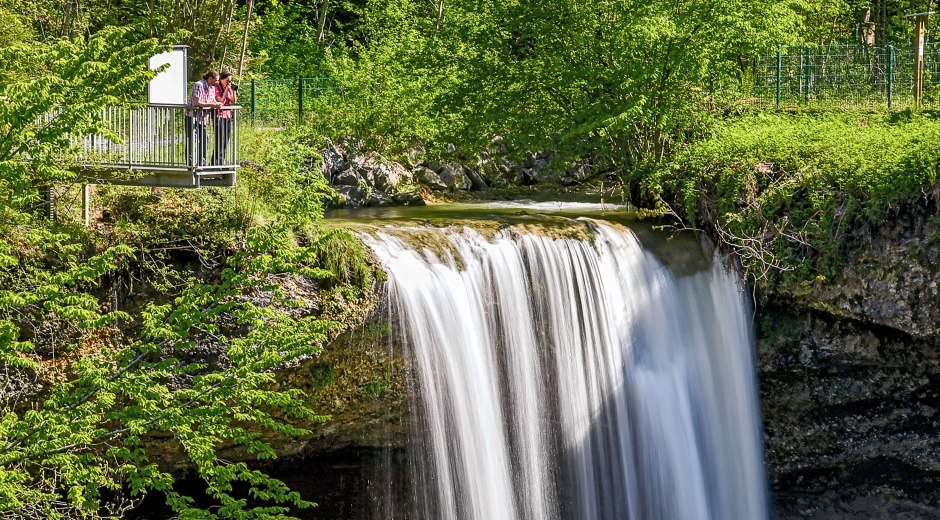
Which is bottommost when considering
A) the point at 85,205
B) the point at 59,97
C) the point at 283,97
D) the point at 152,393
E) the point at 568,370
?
the point at 568,370

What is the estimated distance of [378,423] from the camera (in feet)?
45.8

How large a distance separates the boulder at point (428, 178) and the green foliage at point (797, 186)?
17.7 ft

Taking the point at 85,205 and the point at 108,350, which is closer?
the point at 108,350

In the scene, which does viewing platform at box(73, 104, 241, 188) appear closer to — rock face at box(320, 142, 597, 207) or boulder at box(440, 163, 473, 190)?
rock face at box(320, 142, 597, 207)

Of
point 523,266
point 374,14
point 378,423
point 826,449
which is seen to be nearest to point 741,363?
point 826,449

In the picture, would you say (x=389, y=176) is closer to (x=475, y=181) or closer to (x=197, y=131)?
(x=475, y=181)

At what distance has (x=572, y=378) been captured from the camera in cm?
1553

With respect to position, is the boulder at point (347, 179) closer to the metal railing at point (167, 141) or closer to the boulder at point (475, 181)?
the boulder at point (475, 181)

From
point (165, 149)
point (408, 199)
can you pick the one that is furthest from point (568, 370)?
point (408, 199)

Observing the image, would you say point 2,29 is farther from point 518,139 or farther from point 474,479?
point 474,479

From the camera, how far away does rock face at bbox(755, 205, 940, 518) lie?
1633 cm

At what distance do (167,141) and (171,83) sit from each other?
706 millimetres

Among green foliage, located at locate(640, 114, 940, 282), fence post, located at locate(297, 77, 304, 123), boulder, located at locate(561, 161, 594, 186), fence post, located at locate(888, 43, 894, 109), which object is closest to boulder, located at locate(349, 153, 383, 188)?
fence post, located at locate(297, 77, 304, 123)

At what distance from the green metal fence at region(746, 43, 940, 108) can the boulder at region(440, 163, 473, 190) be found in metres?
5.40
